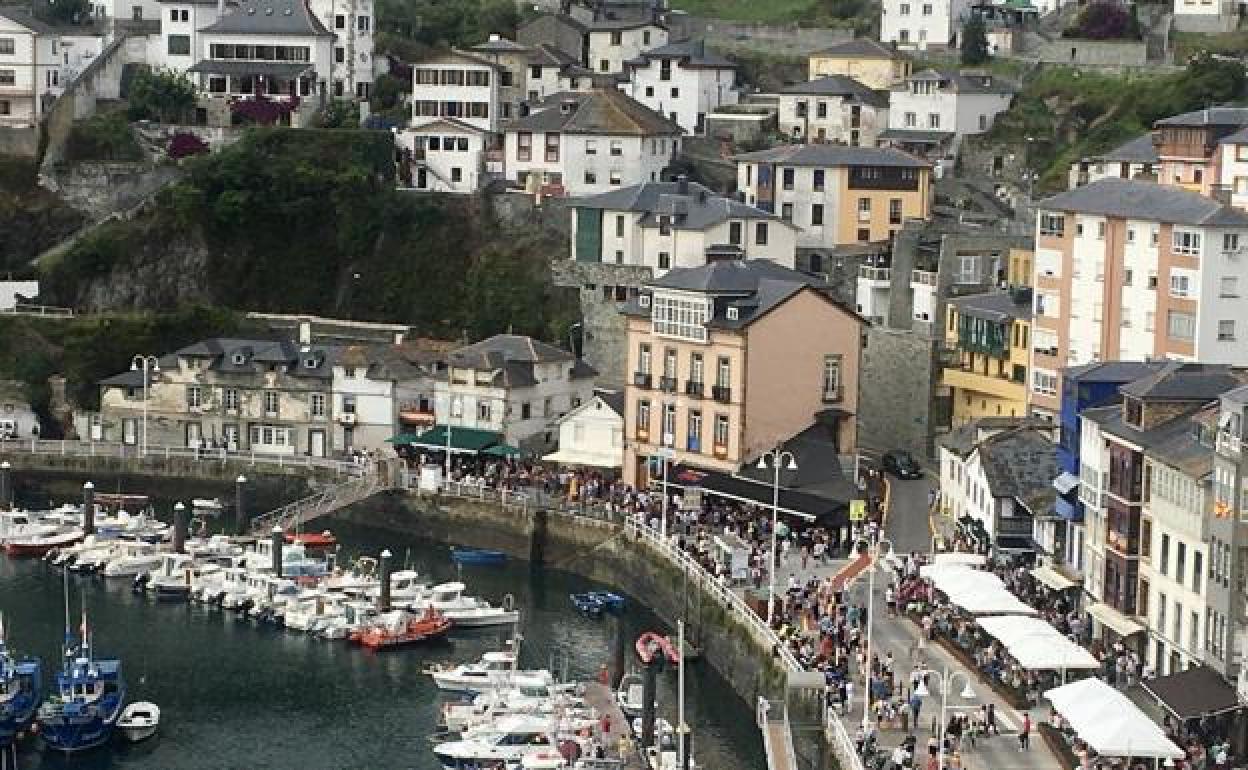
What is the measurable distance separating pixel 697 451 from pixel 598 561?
494cm

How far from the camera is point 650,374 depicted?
8050 cm

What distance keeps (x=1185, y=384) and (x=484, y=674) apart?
16855 millimetres

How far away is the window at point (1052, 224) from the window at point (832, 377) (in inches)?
259

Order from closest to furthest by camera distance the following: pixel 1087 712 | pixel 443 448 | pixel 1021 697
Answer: pixel 1087 712 < pixel 1021 697 < pixel 443 448

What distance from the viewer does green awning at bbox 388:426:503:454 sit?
279 feet

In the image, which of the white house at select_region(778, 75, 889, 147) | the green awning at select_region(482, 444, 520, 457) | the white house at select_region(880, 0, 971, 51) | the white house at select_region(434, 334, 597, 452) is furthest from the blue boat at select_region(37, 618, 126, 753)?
the white house at select_region(880, 0, 971, 51)

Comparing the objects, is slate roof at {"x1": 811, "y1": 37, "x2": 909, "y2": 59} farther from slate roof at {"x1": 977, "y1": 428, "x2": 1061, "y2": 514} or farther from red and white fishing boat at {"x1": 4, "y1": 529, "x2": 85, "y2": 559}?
red and white fishing boat at {"x1": 4, "y1": 529, "x2": 85, "y2": 559}

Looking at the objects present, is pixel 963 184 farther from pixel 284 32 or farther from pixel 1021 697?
pixel 1021 697

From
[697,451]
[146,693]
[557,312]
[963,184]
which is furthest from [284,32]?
[146,693]

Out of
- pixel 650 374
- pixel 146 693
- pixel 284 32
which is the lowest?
pixel 146 693

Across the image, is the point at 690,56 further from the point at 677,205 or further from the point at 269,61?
the point at 677,205

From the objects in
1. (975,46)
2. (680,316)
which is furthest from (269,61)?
(680,316)

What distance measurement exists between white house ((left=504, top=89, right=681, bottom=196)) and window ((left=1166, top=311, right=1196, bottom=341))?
94.0 ft

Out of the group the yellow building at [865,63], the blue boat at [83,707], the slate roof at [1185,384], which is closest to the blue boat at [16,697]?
the blue boat at [83,707]
